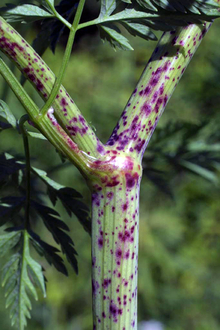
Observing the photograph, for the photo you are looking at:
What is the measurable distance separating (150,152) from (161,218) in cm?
126

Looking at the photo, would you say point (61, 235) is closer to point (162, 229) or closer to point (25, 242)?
point (25, 242)

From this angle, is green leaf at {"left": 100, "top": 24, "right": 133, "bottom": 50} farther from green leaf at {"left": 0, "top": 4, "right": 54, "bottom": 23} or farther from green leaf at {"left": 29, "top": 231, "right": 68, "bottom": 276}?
green leaf at {"left": 29, "top": 231, "right": 68, "bottom": 276}

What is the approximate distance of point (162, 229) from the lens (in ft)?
6.72

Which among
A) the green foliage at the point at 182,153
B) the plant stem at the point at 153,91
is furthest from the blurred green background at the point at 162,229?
the plant stem at the point at 153,91

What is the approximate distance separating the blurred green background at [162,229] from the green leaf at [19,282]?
124 centimetres

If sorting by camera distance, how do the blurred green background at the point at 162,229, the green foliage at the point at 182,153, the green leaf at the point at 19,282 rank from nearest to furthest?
the green leaf at the point at 19,282
the green foliage at the point at 182,153
the blurred green background at the point at 162,229

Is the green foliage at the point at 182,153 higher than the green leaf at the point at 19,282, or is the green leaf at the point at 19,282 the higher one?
the green foliage at the point at 182,153

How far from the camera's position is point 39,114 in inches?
16.8

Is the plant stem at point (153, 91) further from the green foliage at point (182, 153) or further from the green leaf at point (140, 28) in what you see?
the green foliage at point (182, 153)

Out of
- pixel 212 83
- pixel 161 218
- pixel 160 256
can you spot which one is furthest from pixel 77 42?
pixel 160 256

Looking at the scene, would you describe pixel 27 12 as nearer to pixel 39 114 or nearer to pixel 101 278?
pixel 39 114

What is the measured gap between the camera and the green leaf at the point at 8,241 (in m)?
0.58

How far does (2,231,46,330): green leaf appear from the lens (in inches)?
22.4

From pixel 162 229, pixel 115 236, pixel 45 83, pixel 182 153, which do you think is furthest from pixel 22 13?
pixel 162 229
